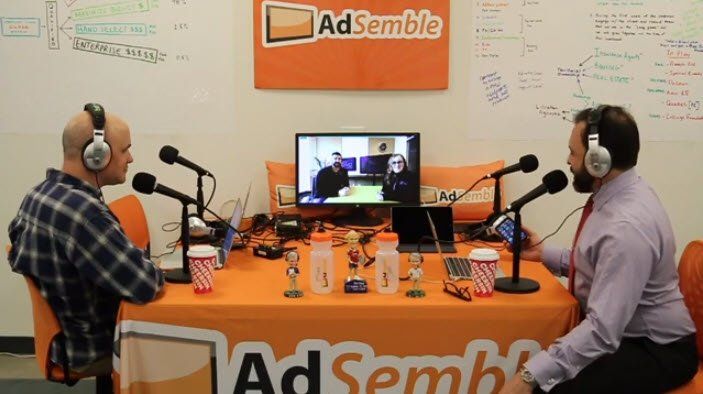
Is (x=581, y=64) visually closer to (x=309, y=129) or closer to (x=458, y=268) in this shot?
(x=309, y=129)

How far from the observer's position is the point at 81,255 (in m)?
1.78

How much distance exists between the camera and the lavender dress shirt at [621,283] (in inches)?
66.5

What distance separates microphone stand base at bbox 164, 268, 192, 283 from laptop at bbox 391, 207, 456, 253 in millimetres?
877

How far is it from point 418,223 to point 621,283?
1005 millimetres

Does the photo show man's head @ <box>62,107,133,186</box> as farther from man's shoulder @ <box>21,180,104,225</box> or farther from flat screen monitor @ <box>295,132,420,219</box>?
flat screen monitor @ <box>295,132,420,219</box>

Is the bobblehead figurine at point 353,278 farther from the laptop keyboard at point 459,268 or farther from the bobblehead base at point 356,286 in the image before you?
the laptop keyboard at point 459,268

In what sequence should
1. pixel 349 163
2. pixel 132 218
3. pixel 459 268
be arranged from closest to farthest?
1. pixel 459 268
2. pixel 132 218
3. pixel 349 163

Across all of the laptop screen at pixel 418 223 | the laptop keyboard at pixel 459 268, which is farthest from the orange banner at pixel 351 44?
the laptop keyboard at pixel 459 268

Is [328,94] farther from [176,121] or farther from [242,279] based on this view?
[242,279]

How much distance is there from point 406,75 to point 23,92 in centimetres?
193

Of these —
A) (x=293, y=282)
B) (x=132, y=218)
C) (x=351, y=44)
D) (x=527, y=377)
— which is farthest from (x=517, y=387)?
(x=351, y=44)

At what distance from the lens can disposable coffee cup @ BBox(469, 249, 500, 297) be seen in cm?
188

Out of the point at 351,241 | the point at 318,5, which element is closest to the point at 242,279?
the point at 351,241

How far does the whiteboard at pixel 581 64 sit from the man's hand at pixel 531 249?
0.96 meters
